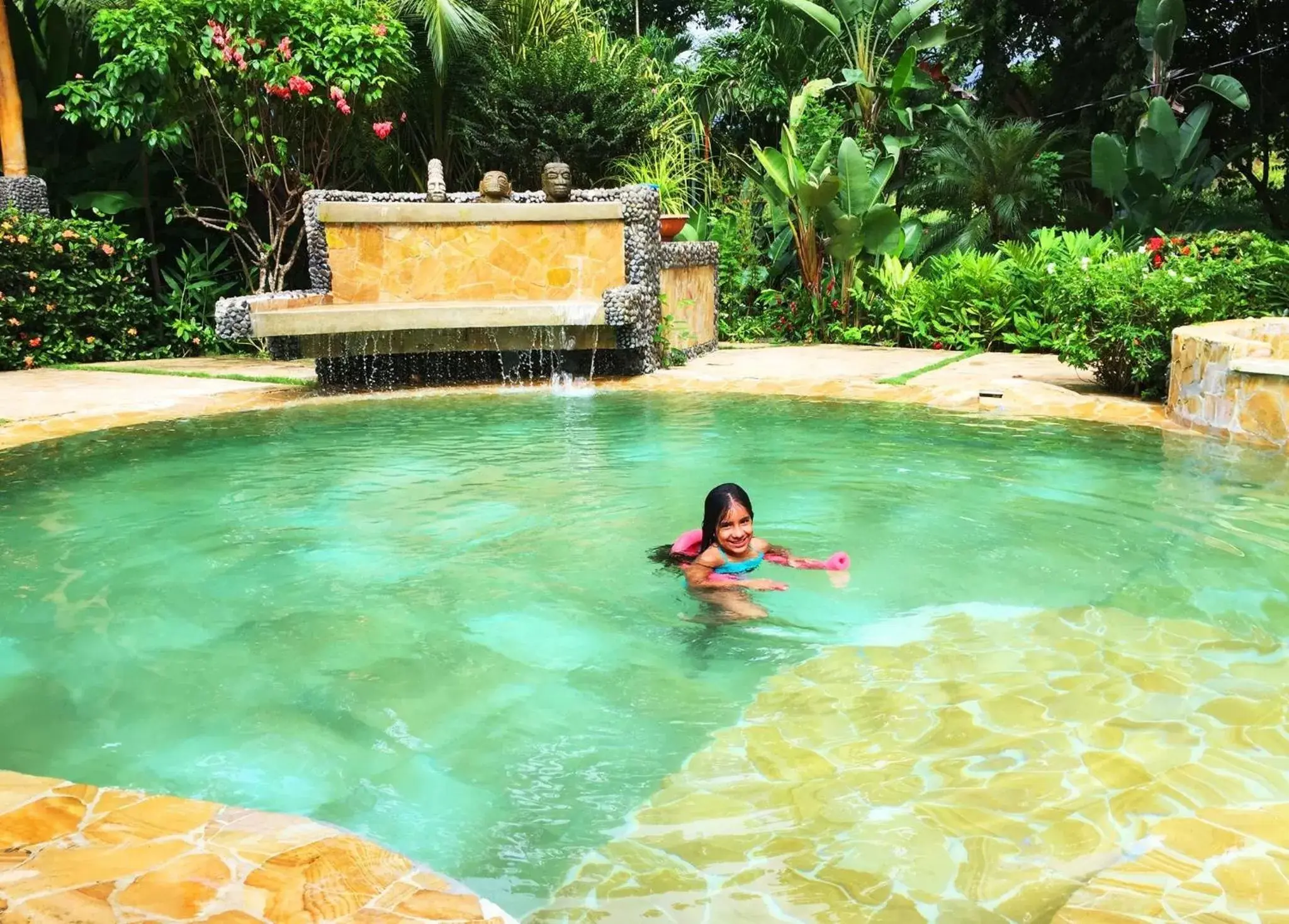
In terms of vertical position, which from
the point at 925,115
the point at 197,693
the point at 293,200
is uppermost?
the point at 925,115

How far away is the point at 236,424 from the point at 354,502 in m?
2.99

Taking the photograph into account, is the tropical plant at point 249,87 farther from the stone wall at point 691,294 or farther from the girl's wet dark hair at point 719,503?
the girl's wet dark hair at point 719,503

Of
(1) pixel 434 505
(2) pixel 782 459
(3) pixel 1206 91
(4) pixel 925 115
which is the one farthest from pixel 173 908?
(3) pixel 1206 91

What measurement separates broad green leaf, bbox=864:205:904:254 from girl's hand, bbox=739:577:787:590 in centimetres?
942

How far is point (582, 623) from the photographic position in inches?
204

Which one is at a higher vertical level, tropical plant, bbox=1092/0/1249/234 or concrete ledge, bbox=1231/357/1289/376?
tropical plant, bbox=1092/0/1249/234

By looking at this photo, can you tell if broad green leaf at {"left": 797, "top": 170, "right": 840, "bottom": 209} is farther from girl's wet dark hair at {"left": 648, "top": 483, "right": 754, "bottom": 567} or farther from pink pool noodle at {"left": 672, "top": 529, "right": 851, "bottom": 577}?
girl's wet dark hair at {"left": 648, "top": 483, "right": 754, "bottom": 567}

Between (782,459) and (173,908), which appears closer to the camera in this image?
(173,908)

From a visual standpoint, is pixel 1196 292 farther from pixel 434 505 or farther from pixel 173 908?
pixel 173 908

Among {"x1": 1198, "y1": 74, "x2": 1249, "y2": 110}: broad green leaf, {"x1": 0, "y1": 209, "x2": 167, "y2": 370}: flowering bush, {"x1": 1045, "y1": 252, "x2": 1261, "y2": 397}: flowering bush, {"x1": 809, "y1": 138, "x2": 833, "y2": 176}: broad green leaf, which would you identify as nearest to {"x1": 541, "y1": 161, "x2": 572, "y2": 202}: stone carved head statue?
{"x1": 809, "y1": 138, "x2": 833, "y2": 176}: broad green leaf

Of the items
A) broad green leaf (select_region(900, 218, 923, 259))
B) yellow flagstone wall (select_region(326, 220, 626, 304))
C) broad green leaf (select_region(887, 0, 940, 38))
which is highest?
broad green leaf (select_region(887, 0, 940, 38))

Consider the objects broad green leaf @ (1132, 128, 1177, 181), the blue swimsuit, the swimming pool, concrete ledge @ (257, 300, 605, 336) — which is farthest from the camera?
broad green leaf @ (1132, 128, 1177, 181)

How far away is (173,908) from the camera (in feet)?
8.39

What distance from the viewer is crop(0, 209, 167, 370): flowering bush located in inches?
498
